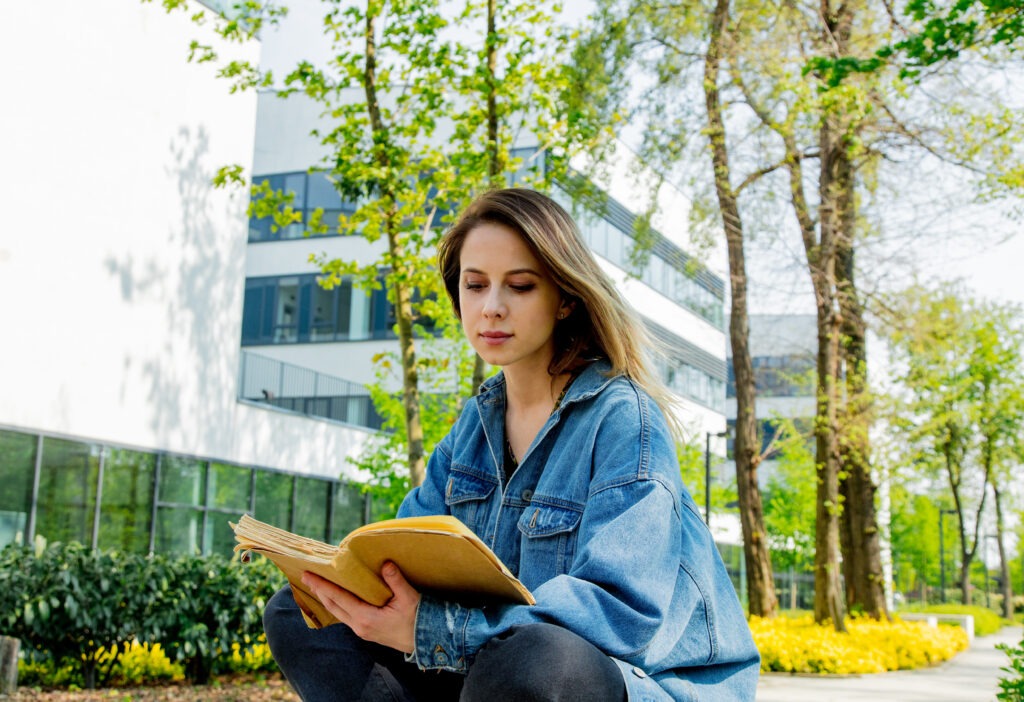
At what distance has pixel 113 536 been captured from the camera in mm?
16234

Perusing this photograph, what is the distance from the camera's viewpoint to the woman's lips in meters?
2.58

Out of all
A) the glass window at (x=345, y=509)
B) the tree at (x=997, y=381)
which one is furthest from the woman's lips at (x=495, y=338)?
the tree at (x=997, y=381)

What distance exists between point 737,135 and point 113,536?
36.6 feet

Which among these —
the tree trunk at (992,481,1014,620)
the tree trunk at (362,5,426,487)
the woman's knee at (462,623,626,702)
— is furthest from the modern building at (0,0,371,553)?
the tree trunk at (992,481,1014,620)

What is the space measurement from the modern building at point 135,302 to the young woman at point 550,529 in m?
→ 10.9

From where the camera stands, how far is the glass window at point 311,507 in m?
21.8

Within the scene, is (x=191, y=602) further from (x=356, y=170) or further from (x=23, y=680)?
(x=356, y=170)

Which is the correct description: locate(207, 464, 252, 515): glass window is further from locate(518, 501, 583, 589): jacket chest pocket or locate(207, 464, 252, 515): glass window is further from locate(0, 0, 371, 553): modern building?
locate(518, 501, 583, 589): jacket chest pocket

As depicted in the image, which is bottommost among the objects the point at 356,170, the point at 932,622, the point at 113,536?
the point at 932,622

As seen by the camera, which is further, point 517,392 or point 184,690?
point 184,690

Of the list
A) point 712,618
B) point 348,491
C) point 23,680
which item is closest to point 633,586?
point 712,618

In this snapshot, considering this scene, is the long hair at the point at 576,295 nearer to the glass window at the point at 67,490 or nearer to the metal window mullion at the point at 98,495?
the glass window at the point at 67,490

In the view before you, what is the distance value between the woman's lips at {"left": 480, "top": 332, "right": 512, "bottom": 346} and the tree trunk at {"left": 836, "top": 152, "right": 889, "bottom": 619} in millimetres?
13836

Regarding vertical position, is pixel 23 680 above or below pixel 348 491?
below
